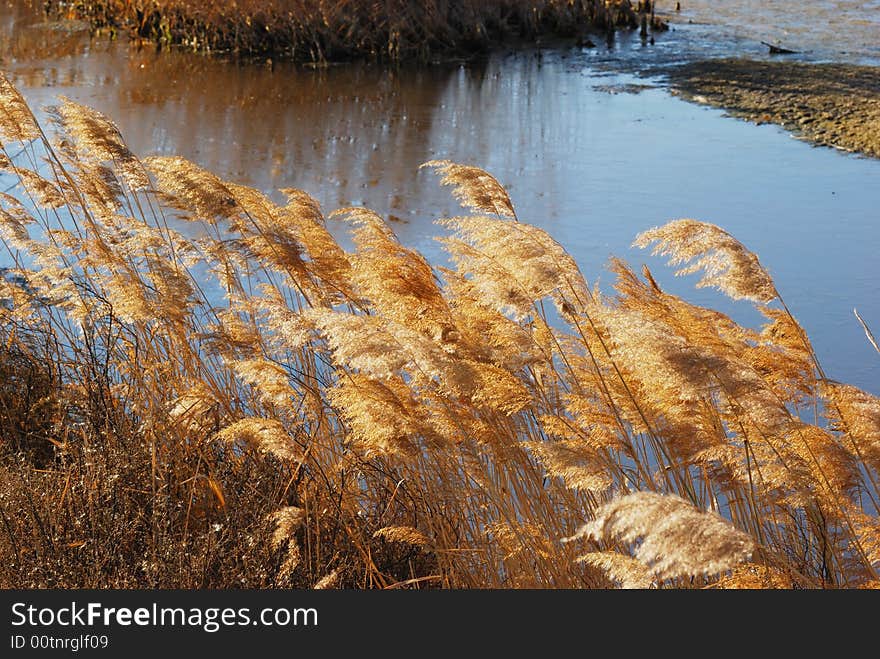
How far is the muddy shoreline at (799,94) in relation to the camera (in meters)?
9.21

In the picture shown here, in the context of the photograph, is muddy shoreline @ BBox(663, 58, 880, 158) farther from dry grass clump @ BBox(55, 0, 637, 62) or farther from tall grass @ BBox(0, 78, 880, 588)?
tall grass @ BBox(0, 78, 880, 588)

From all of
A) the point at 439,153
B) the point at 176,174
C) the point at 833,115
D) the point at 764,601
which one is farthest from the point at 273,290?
the point at 833,115

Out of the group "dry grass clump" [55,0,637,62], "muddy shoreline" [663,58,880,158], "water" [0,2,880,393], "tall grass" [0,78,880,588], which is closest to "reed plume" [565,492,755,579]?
"tall grass" [0,78,880,588]

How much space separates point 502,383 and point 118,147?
1.81 m

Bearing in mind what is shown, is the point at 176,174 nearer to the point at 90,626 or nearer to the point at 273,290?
the point at 273,290

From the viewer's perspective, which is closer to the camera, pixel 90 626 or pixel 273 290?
pixel 90 626

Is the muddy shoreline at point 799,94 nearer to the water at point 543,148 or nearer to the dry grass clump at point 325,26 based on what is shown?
the water at point 543,148

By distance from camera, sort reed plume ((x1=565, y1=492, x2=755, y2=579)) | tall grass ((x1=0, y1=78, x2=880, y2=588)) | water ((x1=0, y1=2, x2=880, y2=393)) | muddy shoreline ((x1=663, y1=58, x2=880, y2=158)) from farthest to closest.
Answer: muddy shoreline ((x1=663, y1=58, x2=880, y2=158)) → water ((x1=0, y1=2, x2=880, y2=393)) → tall grass ((x1=0, y1=78, x2=880, y2=588)) → reed plume ((x1=565, y1=492, x2=755, y2=579))

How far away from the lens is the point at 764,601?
235 cm

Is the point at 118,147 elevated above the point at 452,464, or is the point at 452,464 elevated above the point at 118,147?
the point at 118,147

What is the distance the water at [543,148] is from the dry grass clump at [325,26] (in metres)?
0.43

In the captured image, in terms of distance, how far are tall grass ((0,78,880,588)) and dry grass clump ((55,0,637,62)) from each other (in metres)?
8.25

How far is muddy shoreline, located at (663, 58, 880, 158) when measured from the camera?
9.21 meters

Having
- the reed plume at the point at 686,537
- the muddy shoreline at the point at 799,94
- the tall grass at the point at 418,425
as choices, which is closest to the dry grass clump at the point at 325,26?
the muddy shoreline at the point at 799,94
